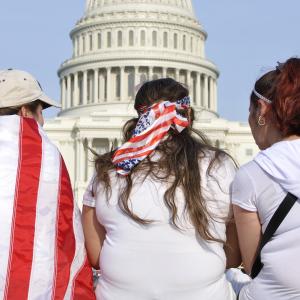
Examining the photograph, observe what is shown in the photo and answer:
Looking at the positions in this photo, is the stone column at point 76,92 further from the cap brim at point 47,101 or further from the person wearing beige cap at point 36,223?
the person wearing beige cap at point 36,223

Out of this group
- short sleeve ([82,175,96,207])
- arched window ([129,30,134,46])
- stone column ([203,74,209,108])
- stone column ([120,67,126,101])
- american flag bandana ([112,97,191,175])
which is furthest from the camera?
stone column ([203,74,209,108])

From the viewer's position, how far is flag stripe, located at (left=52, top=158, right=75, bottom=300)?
18.2 feet

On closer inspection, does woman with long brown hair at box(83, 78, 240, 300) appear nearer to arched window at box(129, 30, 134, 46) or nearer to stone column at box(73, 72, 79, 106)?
stone column at box(73, 72, 79, 106)

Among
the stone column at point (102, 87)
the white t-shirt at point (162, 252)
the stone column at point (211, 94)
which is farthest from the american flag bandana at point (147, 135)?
the stone column at point (211, 94)

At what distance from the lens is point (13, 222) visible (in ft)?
18.2

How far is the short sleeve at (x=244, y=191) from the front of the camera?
17.4ft

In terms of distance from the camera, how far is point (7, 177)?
564 centimetres

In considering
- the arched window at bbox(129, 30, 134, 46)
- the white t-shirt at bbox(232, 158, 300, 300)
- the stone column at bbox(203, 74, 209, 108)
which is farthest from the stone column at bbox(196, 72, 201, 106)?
the white t-shirt at bbox(232, 158, 300, 300)

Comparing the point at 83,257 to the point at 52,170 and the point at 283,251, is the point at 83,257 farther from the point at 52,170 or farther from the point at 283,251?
the point at 283,251

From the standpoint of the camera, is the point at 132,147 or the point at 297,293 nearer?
the point at 297,293

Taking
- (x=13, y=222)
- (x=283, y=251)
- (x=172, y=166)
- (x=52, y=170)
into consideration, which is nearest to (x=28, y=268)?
(x=13, y=222)

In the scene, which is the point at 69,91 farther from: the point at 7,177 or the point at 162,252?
the point at 162,252

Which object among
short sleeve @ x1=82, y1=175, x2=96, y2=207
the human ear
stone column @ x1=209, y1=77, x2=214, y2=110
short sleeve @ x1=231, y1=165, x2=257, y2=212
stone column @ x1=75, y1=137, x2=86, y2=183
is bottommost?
stone column @ x1=75, y1=137, x2=86, y2=183

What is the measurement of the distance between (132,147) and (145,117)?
207 millimetres
